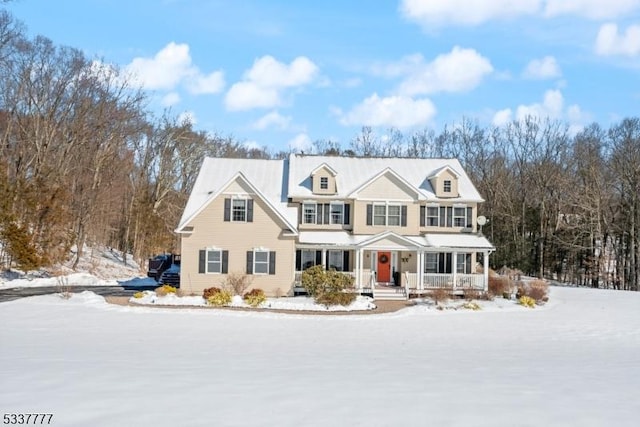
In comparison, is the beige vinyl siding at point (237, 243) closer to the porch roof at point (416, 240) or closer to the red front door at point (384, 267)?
the porch roof at point (416, 240)

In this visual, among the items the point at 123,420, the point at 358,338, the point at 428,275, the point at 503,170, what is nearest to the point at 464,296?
the point at 428,275

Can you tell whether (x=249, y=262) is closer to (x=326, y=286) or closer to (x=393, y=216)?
(x=326, y=286)

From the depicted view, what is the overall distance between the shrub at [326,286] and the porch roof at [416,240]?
2.22m

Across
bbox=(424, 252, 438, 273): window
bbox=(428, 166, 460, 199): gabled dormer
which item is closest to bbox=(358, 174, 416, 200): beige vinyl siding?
bbox=(428, 166, 460, 199): gabled dormer

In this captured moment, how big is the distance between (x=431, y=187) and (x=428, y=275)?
5.53m

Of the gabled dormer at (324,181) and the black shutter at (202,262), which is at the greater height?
the gabled dormer at (324,181)

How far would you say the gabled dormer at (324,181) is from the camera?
29.3 meters

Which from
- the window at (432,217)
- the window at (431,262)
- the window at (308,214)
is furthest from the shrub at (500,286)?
the window at (308,214)

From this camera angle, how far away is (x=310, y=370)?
9.78m

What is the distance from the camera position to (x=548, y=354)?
43.6 ft

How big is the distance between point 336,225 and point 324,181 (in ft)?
8.00

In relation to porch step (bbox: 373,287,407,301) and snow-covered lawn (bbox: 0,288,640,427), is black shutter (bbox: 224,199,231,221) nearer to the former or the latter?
snow-covered lawn (bbox: 0,288,640,427)

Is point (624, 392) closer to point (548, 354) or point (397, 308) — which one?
point (548, 354)

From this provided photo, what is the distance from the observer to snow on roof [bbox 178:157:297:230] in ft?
90.5
